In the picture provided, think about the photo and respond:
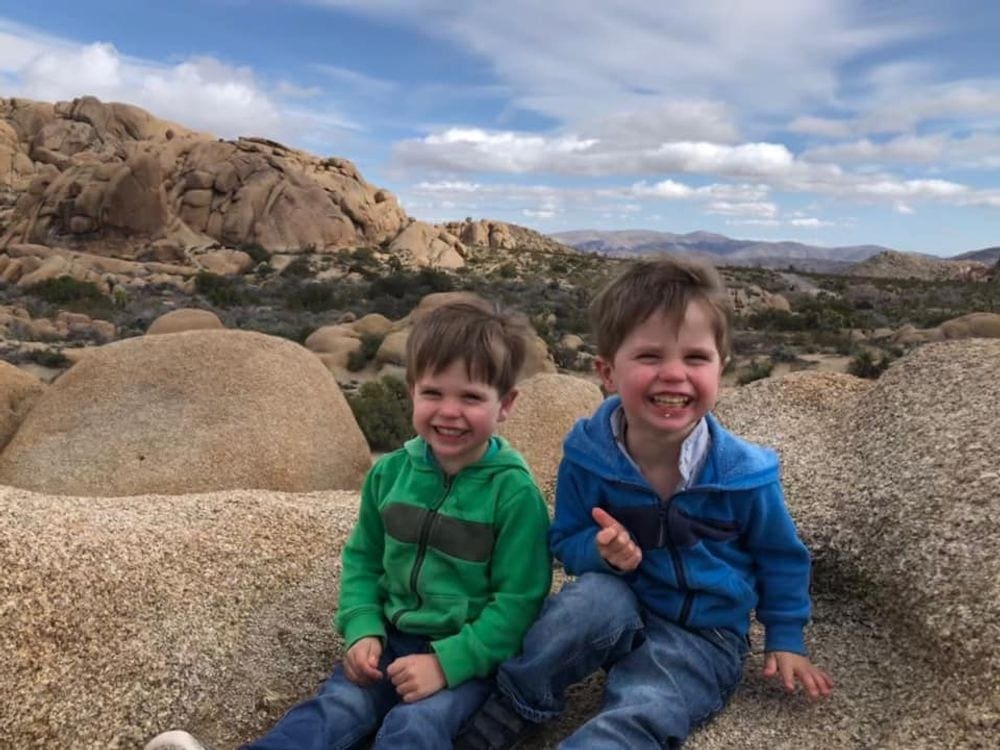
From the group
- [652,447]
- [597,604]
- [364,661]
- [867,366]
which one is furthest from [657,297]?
[867,366]

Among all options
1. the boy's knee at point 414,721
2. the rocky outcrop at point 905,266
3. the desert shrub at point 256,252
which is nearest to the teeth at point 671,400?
the boy's knee at point 414,721

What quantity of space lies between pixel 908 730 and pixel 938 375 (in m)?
2.47

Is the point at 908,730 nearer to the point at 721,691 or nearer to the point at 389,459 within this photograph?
the point at 721,691

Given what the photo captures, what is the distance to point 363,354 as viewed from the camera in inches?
600

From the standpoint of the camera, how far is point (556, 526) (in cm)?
303

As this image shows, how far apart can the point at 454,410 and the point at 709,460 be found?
0.84m

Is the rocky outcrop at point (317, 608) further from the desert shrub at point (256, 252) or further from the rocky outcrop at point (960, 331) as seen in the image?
the desert shrub at point (256, 252)

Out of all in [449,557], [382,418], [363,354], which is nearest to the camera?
[449,557]

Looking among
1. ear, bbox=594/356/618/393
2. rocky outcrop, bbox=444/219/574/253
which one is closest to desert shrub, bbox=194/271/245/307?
ear, bbox=594/356/618/393

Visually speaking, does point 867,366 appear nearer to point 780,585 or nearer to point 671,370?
point 780,585

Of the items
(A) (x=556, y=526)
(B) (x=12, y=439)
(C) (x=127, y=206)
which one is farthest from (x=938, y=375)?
(C) (x=127, y=206)

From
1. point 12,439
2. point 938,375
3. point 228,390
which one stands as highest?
point 938,375

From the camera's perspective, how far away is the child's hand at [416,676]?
274 centimetres

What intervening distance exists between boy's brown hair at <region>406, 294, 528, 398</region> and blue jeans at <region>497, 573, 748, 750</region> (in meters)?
0.72
